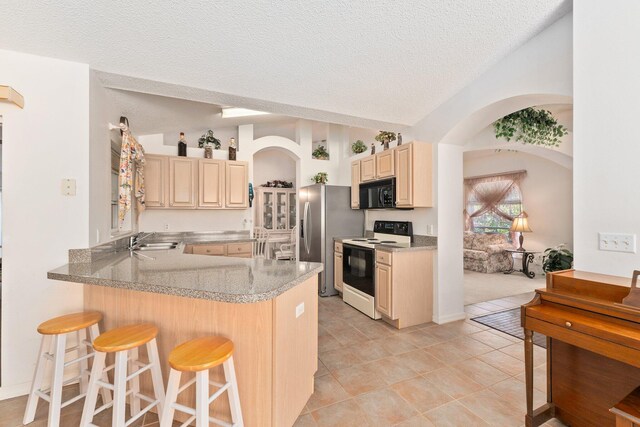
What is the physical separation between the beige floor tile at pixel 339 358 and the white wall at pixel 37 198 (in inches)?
79.4

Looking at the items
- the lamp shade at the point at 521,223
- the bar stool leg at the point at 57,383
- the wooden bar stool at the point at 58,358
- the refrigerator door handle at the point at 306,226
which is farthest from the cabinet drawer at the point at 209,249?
the lamp shade at the point at 521,223

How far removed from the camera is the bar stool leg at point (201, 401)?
1.20 m

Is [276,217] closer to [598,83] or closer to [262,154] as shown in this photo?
[262,154]

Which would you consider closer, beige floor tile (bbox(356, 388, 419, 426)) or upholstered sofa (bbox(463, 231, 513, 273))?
beige floor tile (bbox(356, 388, 419, 426))

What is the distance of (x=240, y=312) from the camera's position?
1.48 m

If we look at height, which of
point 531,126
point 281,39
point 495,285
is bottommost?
point 495,285

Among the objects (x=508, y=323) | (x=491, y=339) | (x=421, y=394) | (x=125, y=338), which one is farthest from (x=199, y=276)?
(x=508, y=323)

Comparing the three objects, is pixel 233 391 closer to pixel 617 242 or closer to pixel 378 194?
pixel 617 242

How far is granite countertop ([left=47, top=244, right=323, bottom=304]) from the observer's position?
1324 mm

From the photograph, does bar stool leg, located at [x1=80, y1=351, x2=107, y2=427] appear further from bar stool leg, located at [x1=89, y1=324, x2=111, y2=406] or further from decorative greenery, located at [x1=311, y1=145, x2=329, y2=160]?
decorative greenery, located at [x1=311, y1=145, x2=329, y2=160]

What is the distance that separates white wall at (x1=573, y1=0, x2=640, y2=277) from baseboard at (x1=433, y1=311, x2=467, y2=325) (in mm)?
1720

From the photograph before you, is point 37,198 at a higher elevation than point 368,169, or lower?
lower

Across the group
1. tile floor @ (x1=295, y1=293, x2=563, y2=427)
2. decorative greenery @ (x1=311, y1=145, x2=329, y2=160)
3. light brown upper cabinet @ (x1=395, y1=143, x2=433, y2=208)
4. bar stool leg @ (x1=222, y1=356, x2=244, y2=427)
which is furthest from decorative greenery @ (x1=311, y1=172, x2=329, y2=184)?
bar stool leg @ (x1=222, y1=356, x2=244, y2=427)

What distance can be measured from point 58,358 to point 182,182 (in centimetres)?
299
